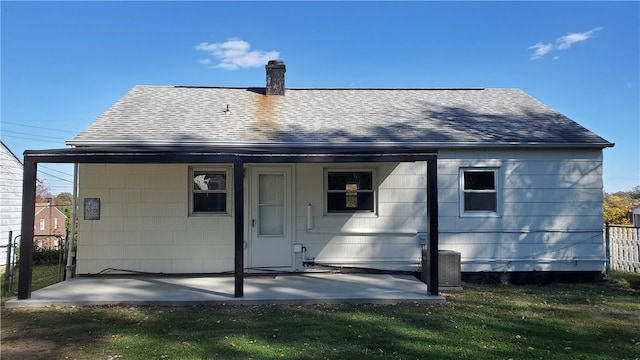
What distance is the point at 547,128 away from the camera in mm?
9242

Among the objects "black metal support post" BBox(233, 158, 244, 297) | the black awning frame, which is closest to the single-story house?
the black awning frame

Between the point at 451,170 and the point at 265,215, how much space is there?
3962mm

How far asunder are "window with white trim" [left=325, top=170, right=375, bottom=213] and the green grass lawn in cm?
274

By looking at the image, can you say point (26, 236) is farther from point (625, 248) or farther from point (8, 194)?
point (625, 248)

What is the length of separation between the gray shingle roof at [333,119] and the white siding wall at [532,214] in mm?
412

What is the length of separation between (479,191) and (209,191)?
18.4ft

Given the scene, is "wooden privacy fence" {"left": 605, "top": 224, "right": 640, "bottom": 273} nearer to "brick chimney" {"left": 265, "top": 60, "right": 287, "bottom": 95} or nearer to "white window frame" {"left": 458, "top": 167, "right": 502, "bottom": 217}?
"white window frame" {"left": 458, "top": 167, "right": 502, "bottom": 217}

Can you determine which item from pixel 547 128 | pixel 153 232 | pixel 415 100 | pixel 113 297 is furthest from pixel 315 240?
pixel 547 128

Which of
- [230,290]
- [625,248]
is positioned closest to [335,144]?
[230,290]

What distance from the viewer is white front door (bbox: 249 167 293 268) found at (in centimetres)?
879

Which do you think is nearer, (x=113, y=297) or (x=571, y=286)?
(x=113, y=297)

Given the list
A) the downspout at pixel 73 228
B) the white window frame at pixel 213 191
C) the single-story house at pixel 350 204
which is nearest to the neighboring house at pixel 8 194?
the downspout at pixel 73 228

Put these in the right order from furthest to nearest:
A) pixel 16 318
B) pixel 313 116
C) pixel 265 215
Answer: pixel 313 116, pixel 265 215, pixel 16 318

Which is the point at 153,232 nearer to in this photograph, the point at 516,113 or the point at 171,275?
the point at 171,275
